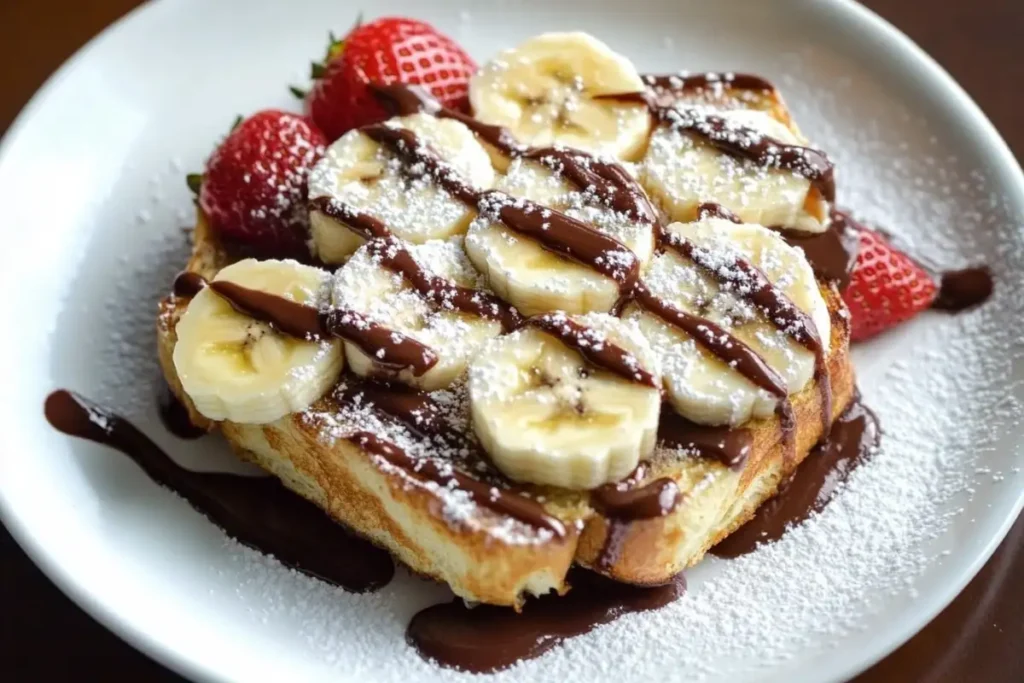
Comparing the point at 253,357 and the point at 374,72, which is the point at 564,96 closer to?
the point at 374,72

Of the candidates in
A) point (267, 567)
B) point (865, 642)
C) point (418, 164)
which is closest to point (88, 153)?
point (418, 164)

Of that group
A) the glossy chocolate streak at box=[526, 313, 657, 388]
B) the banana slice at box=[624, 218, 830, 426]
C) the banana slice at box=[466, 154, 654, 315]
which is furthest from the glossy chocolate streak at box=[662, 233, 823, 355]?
the glossy chocolate streak at box=[526, 313, 657, 388]

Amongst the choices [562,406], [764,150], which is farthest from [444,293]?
[764,150]

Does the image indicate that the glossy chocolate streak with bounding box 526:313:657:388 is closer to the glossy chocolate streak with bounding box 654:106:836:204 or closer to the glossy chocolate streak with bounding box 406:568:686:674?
the glossy chocolate streak with bounding box 406:568:686:674

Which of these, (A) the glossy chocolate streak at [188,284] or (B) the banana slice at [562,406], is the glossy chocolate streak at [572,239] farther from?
(A) the glossy chocolate streak at [188,284]

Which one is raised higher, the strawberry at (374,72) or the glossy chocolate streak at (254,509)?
the strawberry at (374,72)

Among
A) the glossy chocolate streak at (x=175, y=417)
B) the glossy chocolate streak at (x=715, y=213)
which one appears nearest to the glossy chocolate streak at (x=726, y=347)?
the glossy chocolate streak at (x=715, y=213)
